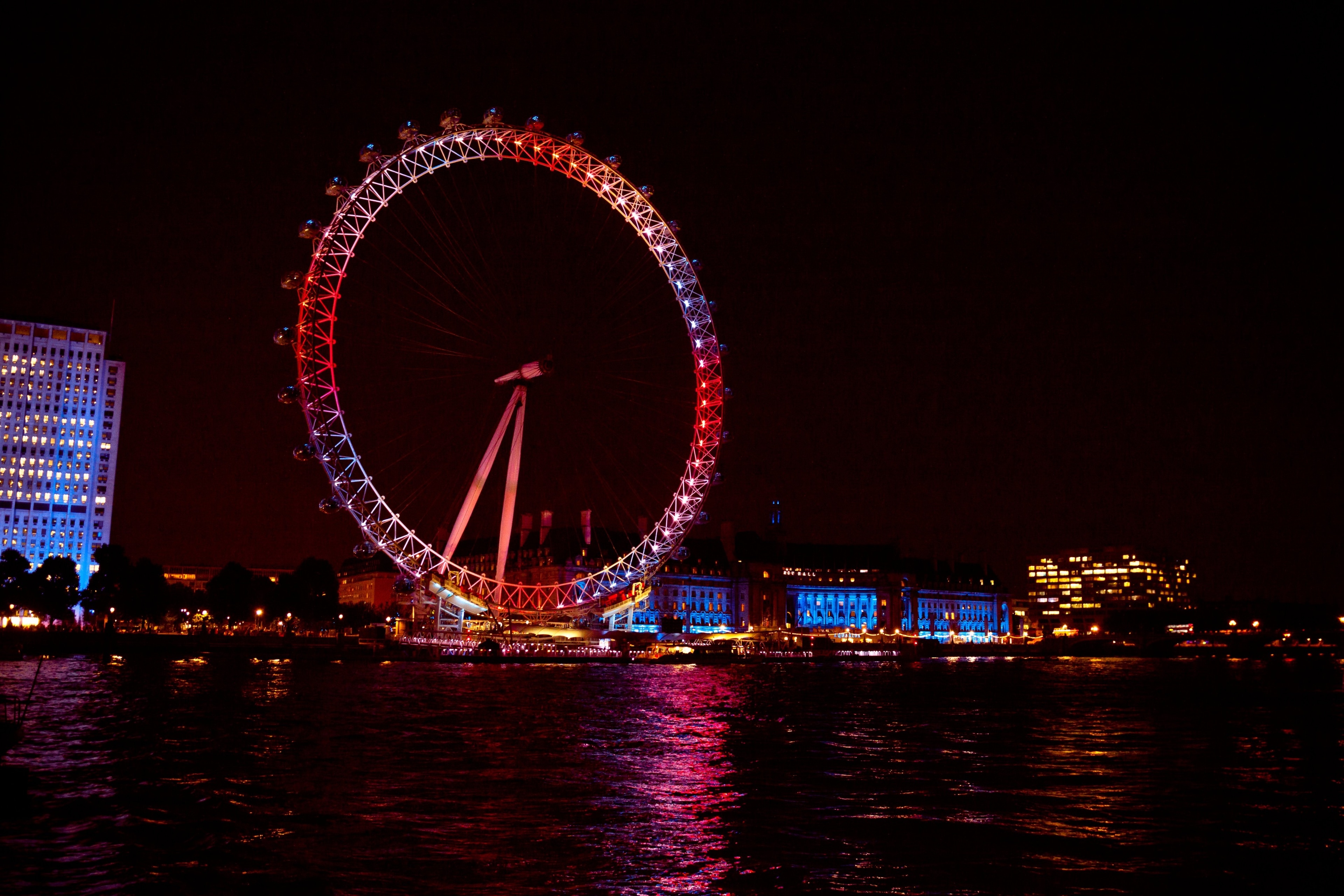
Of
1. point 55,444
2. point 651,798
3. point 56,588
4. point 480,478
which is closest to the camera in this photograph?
point 651,798

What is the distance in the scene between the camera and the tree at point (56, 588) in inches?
4754

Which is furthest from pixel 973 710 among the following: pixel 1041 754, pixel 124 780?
pixel 124 780

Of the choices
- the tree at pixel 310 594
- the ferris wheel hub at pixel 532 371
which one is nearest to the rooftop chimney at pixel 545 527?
the tree at pixel 310 594

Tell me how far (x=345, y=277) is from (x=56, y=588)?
74099mm

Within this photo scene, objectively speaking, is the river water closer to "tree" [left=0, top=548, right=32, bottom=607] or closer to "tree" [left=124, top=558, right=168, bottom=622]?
"tree" [left=0, top=548, right=32, bottom=607]

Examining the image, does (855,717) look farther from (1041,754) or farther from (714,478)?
(714,478)

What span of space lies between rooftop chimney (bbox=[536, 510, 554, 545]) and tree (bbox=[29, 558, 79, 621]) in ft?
233

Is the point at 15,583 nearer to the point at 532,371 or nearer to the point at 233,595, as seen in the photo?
the point at 233,595

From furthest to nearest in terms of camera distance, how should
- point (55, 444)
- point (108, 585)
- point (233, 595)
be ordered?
point (55, 444) < point (233, 595) < point (108, 585)

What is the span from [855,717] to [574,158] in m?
36.0

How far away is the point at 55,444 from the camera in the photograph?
168 m

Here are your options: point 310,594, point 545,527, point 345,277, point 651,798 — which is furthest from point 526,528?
point 651,798

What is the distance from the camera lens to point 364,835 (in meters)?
23.0

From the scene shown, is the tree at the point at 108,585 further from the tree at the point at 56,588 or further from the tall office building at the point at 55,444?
the tall office building at the point at 55,444
